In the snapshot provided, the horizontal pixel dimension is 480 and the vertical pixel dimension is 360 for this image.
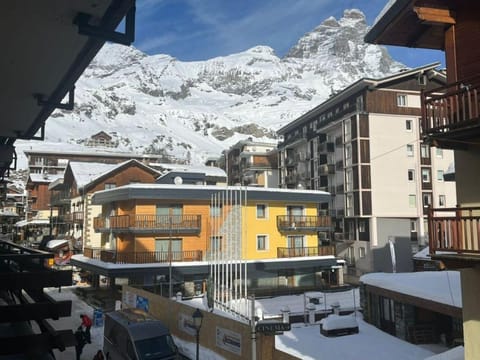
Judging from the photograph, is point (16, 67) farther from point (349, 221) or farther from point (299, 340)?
point (349, 221)

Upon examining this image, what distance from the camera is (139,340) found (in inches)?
655

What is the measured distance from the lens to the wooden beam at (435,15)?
9.52 m

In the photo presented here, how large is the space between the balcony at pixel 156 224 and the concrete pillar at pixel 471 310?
1004 inches

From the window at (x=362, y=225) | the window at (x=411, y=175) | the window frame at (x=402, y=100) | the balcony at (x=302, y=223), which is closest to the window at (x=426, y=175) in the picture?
the window at (x=411, y=175)

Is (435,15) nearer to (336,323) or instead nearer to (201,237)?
(336,323)

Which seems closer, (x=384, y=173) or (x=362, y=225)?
(x=362, y=225)

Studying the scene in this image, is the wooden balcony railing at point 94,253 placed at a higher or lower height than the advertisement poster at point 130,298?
higher

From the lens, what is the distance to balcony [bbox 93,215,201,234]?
113 feet

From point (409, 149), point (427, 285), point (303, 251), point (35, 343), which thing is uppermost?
point (409, 149)

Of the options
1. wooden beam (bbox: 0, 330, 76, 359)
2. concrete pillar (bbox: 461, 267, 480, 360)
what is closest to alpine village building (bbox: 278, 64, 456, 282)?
concrete pillar (bbox: 461, 267, 480, 360)

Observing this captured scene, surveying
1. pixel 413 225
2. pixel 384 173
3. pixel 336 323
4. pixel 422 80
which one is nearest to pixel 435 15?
pixel 336 323

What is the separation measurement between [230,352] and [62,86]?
13.8 m

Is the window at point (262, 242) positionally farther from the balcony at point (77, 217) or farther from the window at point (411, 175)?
the window at point (411, 175)

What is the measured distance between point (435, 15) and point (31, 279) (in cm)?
904
